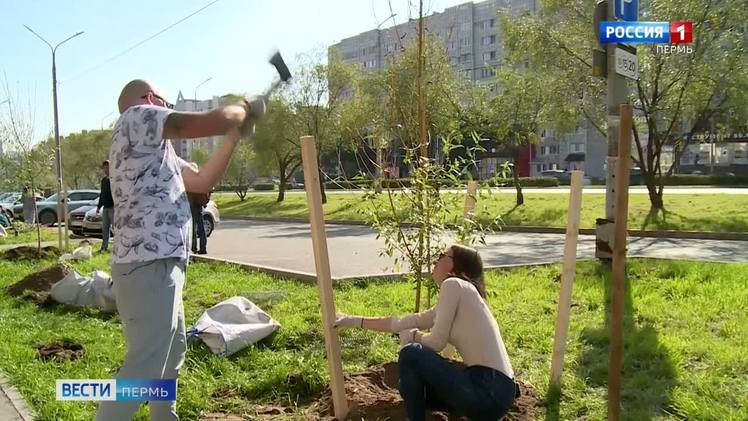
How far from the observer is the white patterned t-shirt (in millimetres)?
2635

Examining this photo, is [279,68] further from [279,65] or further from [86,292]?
[86,292]

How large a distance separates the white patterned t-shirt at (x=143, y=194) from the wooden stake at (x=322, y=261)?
2.75 ft

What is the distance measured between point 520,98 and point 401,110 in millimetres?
17545

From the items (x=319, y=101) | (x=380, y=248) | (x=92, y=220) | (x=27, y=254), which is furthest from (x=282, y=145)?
(x=380, y=248)

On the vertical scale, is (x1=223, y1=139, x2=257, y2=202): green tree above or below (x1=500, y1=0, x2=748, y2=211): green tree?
below

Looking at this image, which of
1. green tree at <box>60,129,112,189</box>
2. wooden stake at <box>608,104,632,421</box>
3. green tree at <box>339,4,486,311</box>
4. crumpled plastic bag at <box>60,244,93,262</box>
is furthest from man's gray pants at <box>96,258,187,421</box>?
green tree at <box>60,129,112,189</box>

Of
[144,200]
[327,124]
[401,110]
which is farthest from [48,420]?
[327,124]

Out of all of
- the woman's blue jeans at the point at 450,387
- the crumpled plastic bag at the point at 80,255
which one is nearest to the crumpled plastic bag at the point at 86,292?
the crumpled plastic bag at the point at 80,255

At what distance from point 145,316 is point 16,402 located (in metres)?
2.03

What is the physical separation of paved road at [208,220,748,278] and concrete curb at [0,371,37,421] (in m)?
5.02

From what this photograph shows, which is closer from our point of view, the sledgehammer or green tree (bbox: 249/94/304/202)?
the sledgehammer

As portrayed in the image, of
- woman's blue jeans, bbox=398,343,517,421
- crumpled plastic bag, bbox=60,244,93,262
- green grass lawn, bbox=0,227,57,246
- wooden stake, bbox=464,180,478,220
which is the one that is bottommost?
green grass lawn, bbox=0,227,57,246

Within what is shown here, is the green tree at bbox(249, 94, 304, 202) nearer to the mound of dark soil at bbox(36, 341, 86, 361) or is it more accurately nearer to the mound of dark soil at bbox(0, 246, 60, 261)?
the mound of dark soil at bbox(0, 246, 60, 261)

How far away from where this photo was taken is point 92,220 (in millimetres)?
17812
